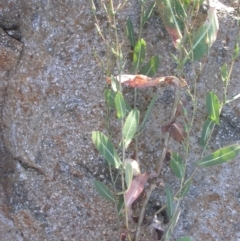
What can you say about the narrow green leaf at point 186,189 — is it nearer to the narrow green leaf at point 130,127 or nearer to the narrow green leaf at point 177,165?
the narrow green leaf at point 177,165

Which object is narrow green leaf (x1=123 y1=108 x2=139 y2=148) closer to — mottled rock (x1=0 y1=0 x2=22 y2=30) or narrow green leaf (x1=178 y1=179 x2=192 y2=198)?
narrow green leaf (x1=178 y1=179 x2=192 y2=198)

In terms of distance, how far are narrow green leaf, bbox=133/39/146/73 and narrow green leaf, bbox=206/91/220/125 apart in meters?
0.20

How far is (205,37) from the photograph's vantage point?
1503mm

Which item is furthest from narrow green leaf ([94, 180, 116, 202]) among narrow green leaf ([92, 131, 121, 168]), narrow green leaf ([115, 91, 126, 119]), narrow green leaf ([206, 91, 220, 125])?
narrow green leaf ([206, 91, 220, 125])

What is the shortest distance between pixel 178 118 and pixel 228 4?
0.34m

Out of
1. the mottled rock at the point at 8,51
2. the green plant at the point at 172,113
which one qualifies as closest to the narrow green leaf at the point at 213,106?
the green plant at the point at 172,113

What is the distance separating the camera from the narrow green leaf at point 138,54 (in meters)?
1.57

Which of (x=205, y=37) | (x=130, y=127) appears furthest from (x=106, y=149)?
(x=205, y=37)

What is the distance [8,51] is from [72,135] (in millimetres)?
290

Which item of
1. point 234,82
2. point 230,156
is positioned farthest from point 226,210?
point 234,82

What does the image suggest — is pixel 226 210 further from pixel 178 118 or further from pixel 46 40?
pixel 46 40

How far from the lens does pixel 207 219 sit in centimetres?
164

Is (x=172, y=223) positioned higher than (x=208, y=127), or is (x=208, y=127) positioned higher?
(x=208, y=127)

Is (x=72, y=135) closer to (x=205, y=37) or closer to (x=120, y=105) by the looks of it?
(x=120, y=105)
